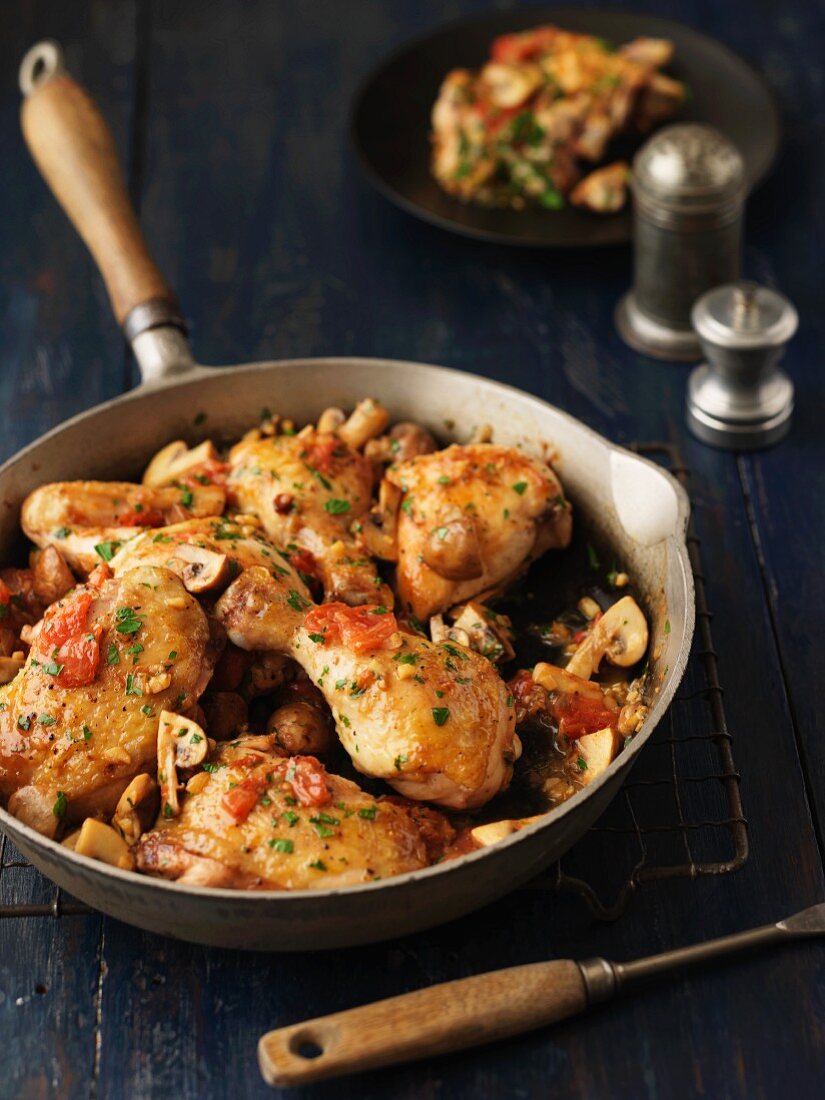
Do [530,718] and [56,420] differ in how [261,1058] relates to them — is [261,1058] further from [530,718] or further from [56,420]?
[56,420]

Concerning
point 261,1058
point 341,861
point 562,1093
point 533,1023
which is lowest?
point 562,1093

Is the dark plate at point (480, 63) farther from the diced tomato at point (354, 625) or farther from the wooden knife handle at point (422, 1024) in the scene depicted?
the wooden knife handle at point (422, 1024)

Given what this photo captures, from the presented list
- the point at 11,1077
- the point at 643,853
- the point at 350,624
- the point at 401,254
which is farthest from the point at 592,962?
the point at 401,254

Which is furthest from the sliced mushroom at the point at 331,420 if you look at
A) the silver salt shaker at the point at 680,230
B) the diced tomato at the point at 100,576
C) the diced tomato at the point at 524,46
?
the diced tomato at the point at 524,46

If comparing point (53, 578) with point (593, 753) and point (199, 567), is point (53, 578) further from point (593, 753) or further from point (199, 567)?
point (593, 753)

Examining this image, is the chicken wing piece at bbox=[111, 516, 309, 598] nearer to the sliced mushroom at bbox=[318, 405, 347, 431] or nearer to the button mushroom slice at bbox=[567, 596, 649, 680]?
the sliced mushroom at bbox=[318, 405, 347, 431]

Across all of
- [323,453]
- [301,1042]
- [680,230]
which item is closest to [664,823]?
[301,1042]

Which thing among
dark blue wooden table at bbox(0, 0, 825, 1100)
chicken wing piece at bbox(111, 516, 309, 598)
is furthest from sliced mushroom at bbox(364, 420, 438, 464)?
dark blue wooden table at bbox(0, 0, 825, 1100)
